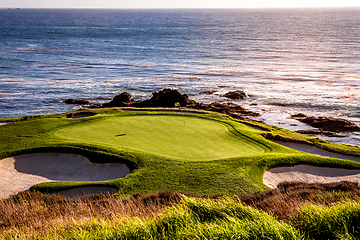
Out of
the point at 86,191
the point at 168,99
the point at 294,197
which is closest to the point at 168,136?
the point at 86,191

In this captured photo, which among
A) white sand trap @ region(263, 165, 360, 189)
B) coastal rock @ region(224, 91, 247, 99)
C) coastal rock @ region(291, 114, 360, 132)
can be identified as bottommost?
coastal rock @ region(291, 114, 360, 132)

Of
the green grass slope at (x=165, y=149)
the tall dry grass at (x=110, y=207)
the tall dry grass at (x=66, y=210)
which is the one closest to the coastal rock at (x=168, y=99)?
the green grass slope at (x=165, y=149)

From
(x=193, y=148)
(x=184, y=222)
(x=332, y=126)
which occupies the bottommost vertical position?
(x=332, y=126)

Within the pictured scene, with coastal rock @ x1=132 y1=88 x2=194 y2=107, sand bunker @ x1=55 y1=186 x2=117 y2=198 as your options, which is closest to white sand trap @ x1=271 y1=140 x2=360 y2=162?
sand bunker @ x1=55 y1=186 x2=117 y2=198

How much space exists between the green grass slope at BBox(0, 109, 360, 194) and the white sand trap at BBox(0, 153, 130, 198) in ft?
0.93

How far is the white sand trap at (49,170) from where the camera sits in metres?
10.6

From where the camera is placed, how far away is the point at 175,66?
2083 inches

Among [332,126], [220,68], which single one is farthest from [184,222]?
[220,68]

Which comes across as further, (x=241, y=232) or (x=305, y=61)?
(x=305, y=61)

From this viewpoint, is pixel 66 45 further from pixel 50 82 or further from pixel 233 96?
pixel 233 96

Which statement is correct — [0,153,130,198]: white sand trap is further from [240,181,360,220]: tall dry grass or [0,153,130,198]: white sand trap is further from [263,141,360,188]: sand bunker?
[263,141,360,188]: sand bunker

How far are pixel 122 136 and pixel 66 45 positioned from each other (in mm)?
72042

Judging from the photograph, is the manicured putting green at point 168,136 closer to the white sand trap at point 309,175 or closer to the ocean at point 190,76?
the white sand trap at point 309,175

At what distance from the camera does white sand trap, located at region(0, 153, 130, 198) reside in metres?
10.6
